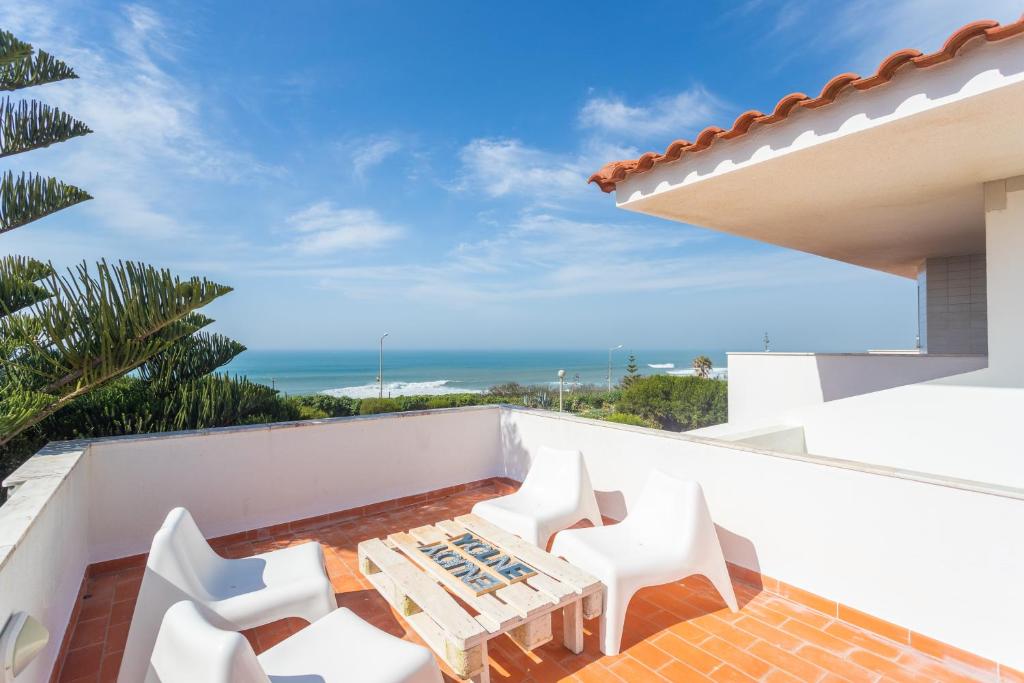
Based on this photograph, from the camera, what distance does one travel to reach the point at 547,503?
11.3 feet

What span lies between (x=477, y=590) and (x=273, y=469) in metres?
2.42

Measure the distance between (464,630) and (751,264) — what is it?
104ft

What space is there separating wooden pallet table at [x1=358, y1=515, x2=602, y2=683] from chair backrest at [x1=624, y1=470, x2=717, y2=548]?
0.66 meters

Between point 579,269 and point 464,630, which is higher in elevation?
point 579,269

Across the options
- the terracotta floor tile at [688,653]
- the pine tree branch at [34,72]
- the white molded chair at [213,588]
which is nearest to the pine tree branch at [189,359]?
the pine tree branch at [34,72]

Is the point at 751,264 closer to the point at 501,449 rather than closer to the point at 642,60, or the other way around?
the point at 642,60

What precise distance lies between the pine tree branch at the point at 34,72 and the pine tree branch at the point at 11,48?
21 cm

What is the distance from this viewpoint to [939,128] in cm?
232

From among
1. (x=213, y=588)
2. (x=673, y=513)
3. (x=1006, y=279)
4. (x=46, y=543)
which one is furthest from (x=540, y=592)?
(x=1006, y=279)

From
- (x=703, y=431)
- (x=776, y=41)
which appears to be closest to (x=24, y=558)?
(x=703, y=431)

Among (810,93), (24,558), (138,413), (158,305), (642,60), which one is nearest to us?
(24,558)

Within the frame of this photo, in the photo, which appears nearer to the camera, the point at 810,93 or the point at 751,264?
the point at 810,93

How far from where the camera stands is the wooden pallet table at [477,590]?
74.6 inches

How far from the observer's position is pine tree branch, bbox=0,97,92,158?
3.34 metres
